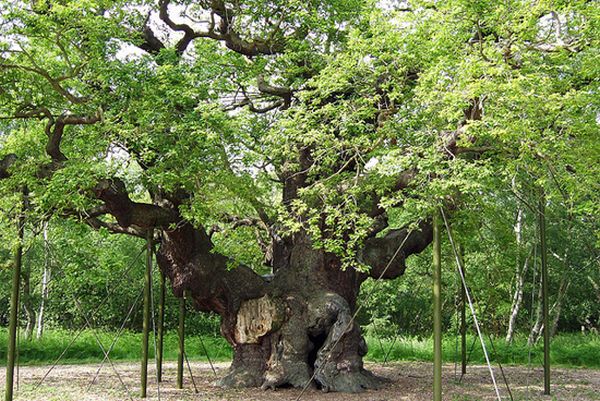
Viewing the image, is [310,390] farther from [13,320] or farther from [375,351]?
[375,351]

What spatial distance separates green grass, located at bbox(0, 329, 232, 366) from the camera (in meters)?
16.5

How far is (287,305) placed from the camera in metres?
10.8

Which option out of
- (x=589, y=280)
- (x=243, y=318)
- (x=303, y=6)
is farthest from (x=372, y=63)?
(x=589, y=280)

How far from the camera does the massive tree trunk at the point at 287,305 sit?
10.4m

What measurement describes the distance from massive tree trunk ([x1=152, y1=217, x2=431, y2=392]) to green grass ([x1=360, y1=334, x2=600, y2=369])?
5346 millimetres

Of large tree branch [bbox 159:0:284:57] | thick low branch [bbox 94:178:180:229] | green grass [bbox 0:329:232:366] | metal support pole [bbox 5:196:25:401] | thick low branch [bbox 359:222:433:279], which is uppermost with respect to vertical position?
large tree branch [bbox 159:0:284:57]

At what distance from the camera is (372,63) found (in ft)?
28.8

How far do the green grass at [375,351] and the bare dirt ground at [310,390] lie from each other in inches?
57.2

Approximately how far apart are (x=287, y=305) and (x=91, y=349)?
9.06 meters

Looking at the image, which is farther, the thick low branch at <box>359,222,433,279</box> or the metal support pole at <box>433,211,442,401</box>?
the thick low branch at <box>359,222,433,279</box>

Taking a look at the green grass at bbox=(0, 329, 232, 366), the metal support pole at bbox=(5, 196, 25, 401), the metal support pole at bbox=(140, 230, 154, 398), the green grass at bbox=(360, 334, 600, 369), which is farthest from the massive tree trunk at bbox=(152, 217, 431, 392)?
the green grass at bbox=(0, 329, 232, 366)

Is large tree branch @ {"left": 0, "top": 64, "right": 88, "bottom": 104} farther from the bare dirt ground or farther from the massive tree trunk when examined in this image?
the bare dirt ground

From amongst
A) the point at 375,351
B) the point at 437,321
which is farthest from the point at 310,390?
the point at 375,351

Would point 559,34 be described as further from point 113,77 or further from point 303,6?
point 113,77
